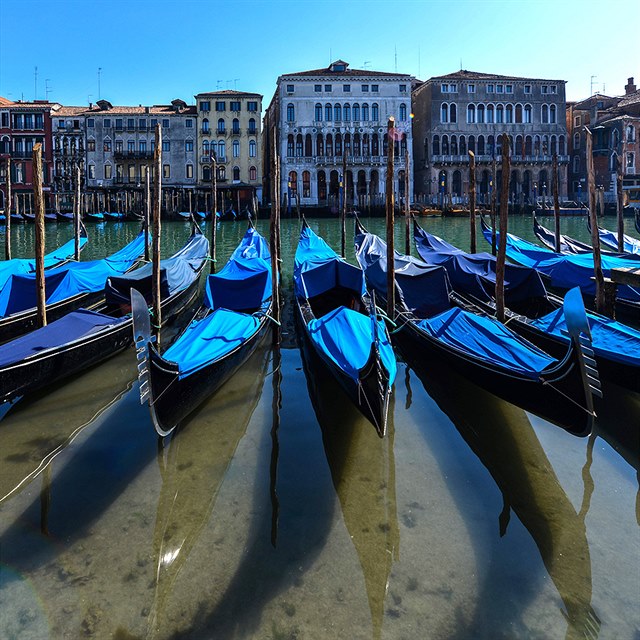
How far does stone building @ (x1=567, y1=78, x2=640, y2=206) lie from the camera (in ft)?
114

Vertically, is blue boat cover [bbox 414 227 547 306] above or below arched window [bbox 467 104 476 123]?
below

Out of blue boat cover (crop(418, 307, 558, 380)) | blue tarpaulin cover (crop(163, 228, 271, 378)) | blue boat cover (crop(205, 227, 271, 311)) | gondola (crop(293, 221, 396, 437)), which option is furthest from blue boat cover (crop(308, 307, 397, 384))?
blue boat cover (crop(205, 227, 271, 311))

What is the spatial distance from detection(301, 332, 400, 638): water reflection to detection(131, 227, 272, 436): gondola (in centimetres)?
91

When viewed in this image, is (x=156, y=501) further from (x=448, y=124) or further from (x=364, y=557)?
(x=448, y=124)

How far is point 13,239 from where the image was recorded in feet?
67.7

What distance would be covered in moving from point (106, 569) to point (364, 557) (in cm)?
135

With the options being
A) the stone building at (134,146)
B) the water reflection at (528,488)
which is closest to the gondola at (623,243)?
the water reflection at (528,488)

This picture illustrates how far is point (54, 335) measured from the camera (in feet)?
17.5

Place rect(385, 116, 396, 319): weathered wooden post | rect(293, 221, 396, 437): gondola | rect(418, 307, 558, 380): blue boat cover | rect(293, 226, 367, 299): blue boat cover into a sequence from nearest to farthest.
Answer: rect(293, 221, 396, 437): gondola < rect(418, 307, 558, 380): blue boat cover < rect(385, 116, 396, 319): weathered wooden post < rect(293, 226, 367, 299): blue boat cover

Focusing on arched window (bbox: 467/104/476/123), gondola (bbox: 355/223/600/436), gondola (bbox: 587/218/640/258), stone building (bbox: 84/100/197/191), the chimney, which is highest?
the chimney

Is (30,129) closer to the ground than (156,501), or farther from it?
farther from it

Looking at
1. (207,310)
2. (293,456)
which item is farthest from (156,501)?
(207,310)

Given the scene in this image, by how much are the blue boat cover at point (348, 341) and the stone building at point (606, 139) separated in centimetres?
3437

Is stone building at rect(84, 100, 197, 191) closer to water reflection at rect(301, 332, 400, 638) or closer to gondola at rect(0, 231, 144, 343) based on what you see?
gondola at rect(0, 231, 144, 343)
